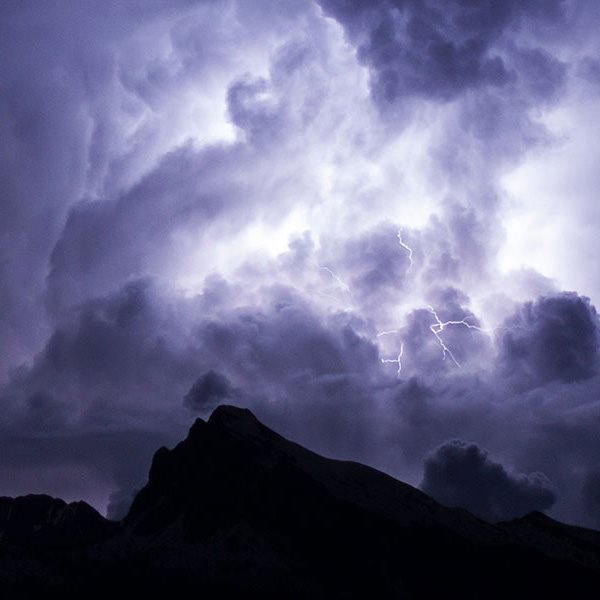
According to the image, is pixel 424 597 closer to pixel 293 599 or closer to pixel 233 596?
pixel 293 599

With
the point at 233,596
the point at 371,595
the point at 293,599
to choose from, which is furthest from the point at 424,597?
the point at 233,596

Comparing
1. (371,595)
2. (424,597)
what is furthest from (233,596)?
(424,597)

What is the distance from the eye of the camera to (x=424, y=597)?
19912 cm

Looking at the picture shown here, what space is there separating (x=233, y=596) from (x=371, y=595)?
41882 mm

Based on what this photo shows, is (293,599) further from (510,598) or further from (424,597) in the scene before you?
(510,598)

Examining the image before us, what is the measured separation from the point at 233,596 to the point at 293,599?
18256 millimetres

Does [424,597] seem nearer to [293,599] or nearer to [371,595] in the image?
[371,595]

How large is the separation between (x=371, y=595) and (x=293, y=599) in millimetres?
23968

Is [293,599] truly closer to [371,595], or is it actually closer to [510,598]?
[371,595]

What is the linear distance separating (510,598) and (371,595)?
42.4m

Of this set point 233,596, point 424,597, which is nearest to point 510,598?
point 424,597

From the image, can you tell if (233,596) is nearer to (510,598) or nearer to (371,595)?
(371,595)

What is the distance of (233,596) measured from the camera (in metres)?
198

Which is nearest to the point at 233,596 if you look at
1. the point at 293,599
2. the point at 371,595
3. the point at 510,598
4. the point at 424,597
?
the point at 293,599
